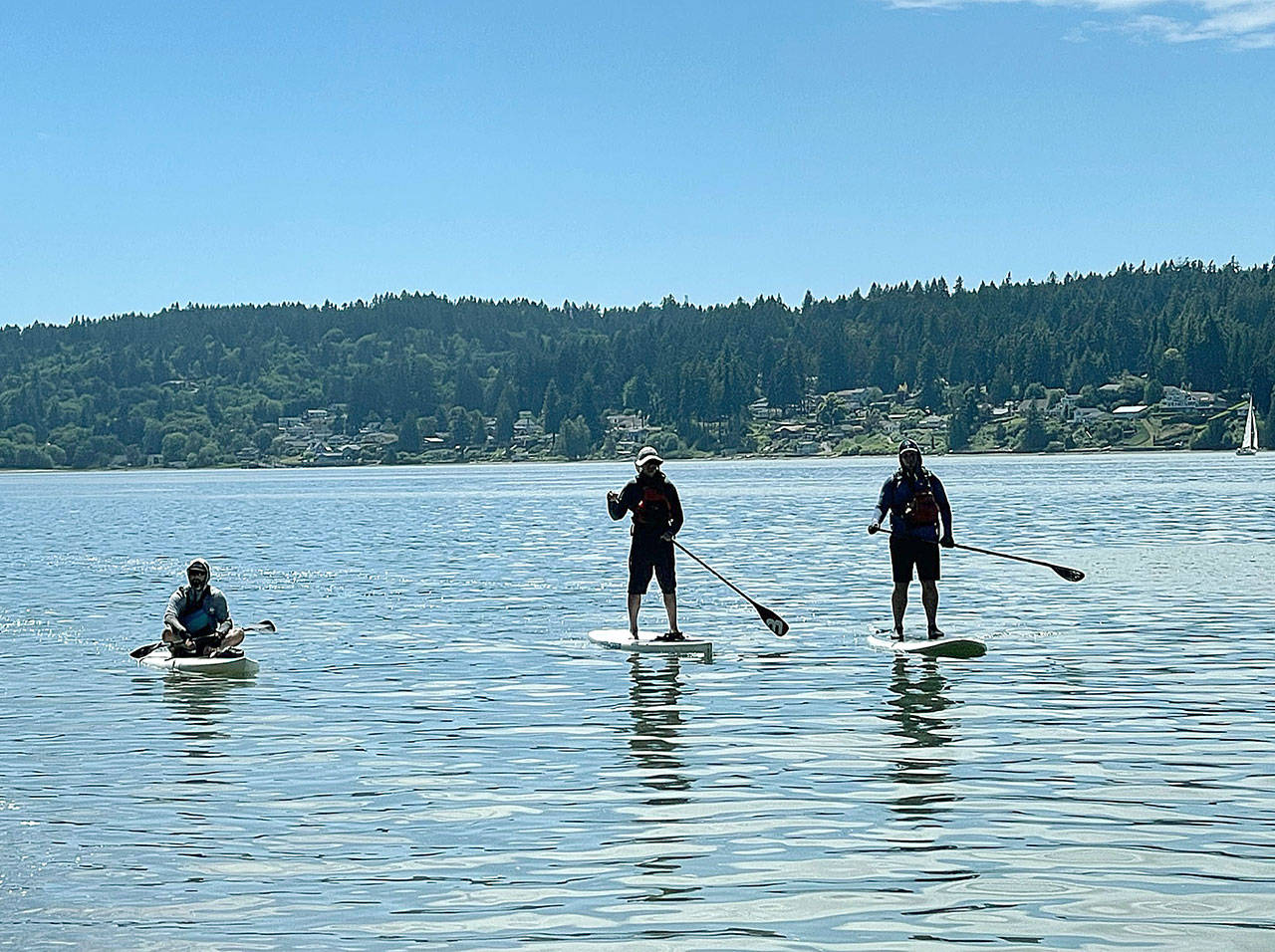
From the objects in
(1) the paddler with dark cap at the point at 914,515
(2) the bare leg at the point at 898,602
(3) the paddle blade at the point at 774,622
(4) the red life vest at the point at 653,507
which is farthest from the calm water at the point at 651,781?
(4) the red life vest at the point at 653,507

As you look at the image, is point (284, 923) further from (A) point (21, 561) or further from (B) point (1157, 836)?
(A) point (21, 561)

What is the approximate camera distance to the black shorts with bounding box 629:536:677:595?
84.9ft

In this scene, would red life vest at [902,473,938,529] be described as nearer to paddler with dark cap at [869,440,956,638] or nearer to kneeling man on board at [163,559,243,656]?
paddler with dark cap at [869,440,956,638]

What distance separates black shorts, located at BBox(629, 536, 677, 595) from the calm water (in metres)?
1.35

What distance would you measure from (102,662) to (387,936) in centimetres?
1784

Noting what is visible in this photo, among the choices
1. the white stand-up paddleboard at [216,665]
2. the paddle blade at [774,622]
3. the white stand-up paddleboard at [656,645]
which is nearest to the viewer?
the white stand-up paddleboard at [216,665]

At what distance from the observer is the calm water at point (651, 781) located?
11875mm

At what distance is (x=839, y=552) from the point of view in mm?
54812

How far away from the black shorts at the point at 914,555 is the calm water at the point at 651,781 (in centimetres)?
127

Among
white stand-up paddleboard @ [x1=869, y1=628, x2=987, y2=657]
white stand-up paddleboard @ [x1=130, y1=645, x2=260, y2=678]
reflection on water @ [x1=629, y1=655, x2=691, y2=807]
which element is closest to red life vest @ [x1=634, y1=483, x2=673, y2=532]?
reflection on water @ [x1=629, y1=655, x2=691, y2=807]

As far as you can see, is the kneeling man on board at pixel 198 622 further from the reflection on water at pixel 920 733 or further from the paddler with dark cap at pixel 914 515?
the reflection on water at pixel 920 733

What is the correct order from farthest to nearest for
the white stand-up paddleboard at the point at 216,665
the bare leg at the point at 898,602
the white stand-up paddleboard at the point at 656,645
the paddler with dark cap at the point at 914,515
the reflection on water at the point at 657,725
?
the white stand-up paddleboard at the point at 656,645
the bare leg at the point at 898,602
the white stand-up paddleboard at the point at 216,665
the paddler with dark cap at the point at 914,515
the reflection on water at the point at 657,725

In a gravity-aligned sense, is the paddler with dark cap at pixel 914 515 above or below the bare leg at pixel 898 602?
above

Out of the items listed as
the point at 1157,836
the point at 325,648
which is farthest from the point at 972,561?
the point at 1157,836
